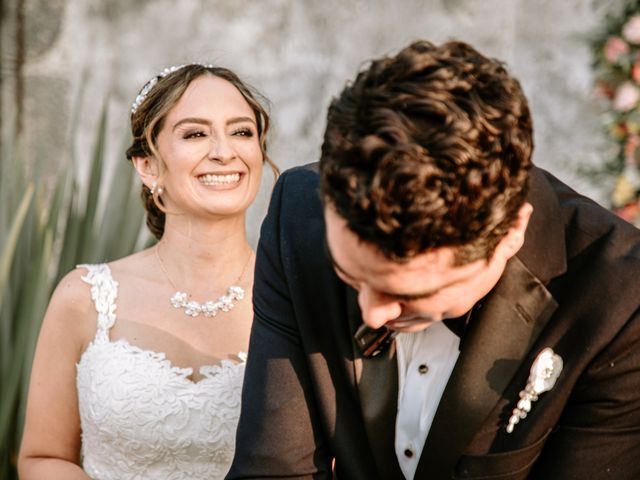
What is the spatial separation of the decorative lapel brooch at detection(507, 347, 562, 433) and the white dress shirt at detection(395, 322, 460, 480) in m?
0.20

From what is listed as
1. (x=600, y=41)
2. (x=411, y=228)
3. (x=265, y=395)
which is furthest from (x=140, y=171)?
(x=600, y=41)

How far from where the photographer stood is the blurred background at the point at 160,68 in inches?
139

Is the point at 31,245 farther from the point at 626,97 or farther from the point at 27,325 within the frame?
the point at 626,97

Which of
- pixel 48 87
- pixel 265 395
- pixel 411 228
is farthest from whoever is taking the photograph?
pixel 48 87

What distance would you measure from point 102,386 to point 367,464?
43.2 inches

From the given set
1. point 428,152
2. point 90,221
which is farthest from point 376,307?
point 90,221

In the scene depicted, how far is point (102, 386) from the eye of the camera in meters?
2.80

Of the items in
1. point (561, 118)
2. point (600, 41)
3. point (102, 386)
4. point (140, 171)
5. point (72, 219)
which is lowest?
point (102, 386)

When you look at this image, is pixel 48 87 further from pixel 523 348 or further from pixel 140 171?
pixel 523 348

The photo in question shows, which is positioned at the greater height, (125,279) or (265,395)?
(265,395)

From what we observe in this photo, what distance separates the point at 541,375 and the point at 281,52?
9.67 ft

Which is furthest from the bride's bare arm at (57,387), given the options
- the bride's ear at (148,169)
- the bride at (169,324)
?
the bride's ear at (148,169)

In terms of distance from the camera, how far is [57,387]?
288 centimetres

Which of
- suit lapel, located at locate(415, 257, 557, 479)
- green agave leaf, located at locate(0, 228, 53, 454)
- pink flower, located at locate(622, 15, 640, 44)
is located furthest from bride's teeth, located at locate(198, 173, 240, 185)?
pink flower, located at locate(622, 15, 640, 44)
